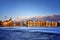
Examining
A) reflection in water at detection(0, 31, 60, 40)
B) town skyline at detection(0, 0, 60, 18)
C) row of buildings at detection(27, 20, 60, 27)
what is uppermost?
town skyline at detection(0, 0, 60, 18)

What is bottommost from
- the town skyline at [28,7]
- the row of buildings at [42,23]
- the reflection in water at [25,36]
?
the reflection in water at [25,36]

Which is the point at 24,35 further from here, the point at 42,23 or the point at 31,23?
the point at 42,23

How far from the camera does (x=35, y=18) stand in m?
2.02

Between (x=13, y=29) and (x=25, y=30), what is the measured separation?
0.20 metres

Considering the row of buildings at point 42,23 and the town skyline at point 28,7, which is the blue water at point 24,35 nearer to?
the row of buildings at point 42,23

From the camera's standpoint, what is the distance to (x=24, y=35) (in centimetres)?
202

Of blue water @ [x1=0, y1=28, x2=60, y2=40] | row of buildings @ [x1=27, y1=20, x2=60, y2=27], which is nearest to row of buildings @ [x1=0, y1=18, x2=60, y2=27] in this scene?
row of buildings @ [x1=27, y1=20, x2=60, y2=27]

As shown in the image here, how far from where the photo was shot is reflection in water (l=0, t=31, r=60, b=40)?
2000 mm

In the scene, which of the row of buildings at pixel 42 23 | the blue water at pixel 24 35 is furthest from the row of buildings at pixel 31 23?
the blue water at pixel 24 35

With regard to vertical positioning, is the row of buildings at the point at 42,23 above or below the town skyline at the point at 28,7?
below

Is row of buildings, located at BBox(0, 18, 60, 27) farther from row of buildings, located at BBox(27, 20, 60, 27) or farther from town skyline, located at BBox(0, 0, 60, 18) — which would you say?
town skyline, located at BBox(0, 0, 60, 18)

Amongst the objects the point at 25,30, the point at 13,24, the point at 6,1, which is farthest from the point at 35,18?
the point at 6,1

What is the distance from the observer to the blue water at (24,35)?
6.56 feet

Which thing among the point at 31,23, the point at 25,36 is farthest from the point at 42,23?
the point at 25,36
